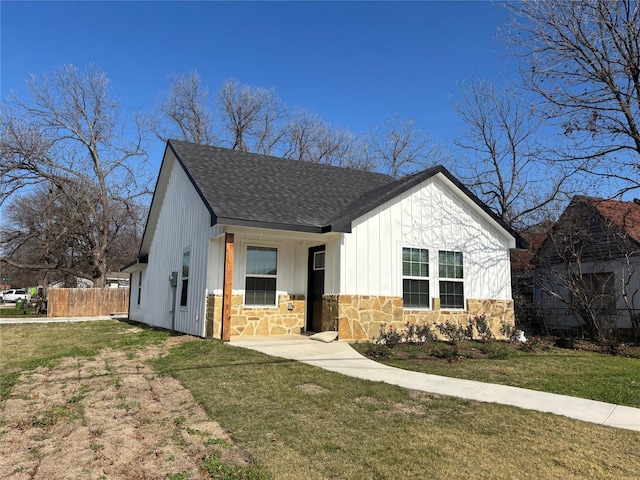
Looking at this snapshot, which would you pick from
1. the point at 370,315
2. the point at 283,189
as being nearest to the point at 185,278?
the point at 283,189

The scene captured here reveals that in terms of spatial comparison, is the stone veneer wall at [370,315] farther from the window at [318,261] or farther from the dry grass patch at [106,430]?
the dry grass patch at [106,430]

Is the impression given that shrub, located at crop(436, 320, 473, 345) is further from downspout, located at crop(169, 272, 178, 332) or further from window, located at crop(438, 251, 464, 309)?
downspout, located at crop(169, 272, 178, 332)

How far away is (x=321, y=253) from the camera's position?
11.9 m

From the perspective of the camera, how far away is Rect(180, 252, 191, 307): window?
1284 cm

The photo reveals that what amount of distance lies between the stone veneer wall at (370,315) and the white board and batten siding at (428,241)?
224 mm

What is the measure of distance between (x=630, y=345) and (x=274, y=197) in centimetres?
1044

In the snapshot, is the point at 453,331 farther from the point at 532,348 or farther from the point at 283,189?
the point at 283,189

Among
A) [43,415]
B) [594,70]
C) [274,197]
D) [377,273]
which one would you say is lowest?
[43,415]

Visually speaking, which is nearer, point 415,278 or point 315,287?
point 415,278

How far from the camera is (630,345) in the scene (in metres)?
12.2

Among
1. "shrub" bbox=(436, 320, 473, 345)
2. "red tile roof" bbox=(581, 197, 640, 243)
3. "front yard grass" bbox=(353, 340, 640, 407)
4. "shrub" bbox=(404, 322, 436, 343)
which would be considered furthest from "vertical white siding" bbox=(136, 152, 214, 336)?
"red tile roof" bbox=(581, 197, 640, 243)

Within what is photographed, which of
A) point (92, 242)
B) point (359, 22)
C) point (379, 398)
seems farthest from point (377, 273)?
point (92, 242)

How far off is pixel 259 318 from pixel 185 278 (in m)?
3.01

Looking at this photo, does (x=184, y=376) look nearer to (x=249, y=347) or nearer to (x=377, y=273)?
(x=249, y=347)
